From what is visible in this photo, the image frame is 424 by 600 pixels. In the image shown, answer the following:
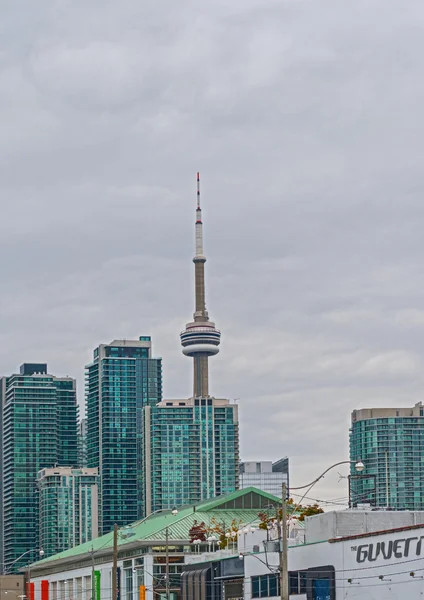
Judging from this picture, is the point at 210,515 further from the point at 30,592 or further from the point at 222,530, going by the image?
the point at 30,592

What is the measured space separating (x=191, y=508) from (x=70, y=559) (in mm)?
24183

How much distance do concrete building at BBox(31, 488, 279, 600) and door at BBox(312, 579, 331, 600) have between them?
3073cm

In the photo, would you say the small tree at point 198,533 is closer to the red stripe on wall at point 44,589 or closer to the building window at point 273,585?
the building window at point 273,585

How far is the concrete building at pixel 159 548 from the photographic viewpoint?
129 metres

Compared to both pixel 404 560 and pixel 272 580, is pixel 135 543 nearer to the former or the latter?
pixel 272 580

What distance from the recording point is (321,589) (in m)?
84.1

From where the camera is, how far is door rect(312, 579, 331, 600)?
273ft

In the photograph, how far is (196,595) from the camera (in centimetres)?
11325

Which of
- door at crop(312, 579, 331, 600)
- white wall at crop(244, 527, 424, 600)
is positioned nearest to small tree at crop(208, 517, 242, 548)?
white wall at crop(244, 527, 424, 600)

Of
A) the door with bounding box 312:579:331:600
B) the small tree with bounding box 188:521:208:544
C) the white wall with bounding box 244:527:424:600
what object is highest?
the small tree with bounding box 188:521:208:544

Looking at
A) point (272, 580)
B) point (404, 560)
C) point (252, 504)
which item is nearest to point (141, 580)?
point (252, 504)

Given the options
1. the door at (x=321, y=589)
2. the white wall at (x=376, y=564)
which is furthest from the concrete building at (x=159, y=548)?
the white wall at (x=376, y=564)

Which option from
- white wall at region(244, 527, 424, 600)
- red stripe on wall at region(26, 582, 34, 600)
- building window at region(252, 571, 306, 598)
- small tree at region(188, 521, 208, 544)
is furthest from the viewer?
red stripe on wall at region(26, 582, 34, 600)

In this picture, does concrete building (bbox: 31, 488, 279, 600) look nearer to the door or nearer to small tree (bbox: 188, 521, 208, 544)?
small tree (bbox: 188, 521, 208, 544)
